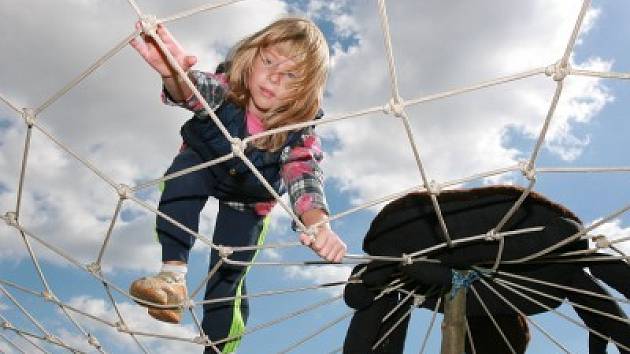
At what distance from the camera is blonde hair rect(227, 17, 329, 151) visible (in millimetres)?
1806

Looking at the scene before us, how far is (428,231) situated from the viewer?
5.02 feet

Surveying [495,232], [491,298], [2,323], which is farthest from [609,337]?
[2,323]

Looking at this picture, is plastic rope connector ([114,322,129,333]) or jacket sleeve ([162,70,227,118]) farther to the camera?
plastic rope connector ([114,322,129,333])

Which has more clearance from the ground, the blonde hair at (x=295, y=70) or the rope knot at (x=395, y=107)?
the blonde hair at (x=295, y=70)

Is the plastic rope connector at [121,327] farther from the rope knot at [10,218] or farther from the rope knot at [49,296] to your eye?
the rope knot at [10,218]

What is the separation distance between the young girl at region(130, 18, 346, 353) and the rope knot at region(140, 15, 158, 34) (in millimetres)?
410

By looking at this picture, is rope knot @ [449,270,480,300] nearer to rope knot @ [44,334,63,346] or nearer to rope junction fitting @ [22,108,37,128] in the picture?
rope junction fitting @ [22,108,37,128]

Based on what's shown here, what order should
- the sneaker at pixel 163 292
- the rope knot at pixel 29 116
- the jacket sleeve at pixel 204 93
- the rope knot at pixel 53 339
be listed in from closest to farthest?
1. the rope knot at pixel 29 116
2. the sneaker at pixel 163 292
3. the jacket sleeve at pixel 204 93
4. the rope knot at pixel 53 339

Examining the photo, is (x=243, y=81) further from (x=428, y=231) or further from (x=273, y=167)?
(x=428, y=231)

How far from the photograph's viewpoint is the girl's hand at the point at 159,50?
1.43 metres

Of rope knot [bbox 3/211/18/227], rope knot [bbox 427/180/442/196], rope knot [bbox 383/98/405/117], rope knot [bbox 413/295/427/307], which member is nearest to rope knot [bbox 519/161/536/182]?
rope knot [bbox 427/180/442/196]

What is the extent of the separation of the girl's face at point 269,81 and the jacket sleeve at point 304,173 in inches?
5.3

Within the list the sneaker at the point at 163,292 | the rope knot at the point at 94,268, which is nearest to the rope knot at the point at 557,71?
the sneaker at the point at 163,292

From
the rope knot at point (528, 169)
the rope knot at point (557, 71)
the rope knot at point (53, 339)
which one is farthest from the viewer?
the rope knot at point (53, 339)
